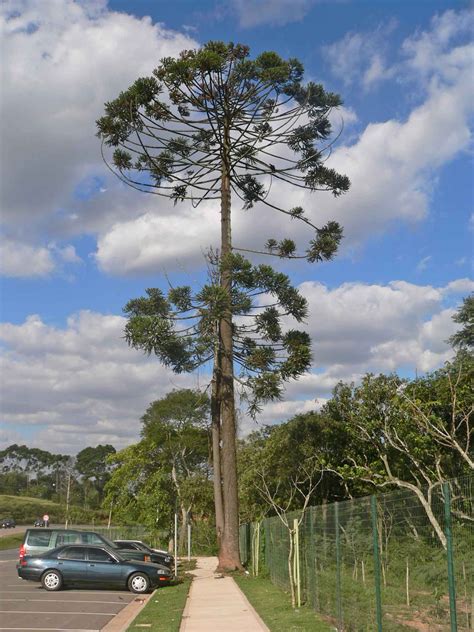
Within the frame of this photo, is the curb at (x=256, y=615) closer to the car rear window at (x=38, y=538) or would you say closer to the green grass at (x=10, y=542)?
the car rear window at (x=38, y=538)

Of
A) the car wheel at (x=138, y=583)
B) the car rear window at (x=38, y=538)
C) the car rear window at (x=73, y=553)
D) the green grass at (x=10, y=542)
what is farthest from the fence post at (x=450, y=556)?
the green grass at (x=10, y=542)

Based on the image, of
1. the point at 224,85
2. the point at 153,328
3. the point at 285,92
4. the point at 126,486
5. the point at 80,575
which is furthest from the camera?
the point at 126,486

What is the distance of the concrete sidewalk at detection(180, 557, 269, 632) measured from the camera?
12.3 metres

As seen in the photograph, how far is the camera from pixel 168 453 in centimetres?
5081

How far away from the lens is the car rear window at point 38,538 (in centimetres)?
2389

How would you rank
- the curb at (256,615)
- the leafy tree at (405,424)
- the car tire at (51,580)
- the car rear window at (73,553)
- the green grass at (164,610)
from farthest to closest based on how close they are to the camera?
1. the leafy tree at (405,424)
2. the car rear window at (73,553)
3. the car tire at (51,580)
4. the green grass at (164,610)
5. the curb at (256,615)

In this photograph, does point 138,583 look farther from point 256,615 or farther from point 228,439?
point 256,615

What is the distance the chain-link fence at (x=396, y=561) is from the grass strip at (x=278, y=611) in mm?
271

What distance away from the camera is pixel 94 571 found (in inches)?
785

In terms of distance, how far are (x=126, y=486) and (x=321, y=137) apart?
1198 inches

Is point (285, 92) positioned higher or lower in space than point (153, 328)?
higher

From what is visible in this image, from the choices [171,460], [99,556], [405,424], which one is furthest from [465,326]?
[171,460]

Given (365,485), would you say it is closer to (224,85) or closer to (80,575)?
(80,575)

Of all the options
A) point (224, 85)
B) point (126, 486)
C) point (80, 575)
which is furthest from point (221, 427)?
point (126, 486)
